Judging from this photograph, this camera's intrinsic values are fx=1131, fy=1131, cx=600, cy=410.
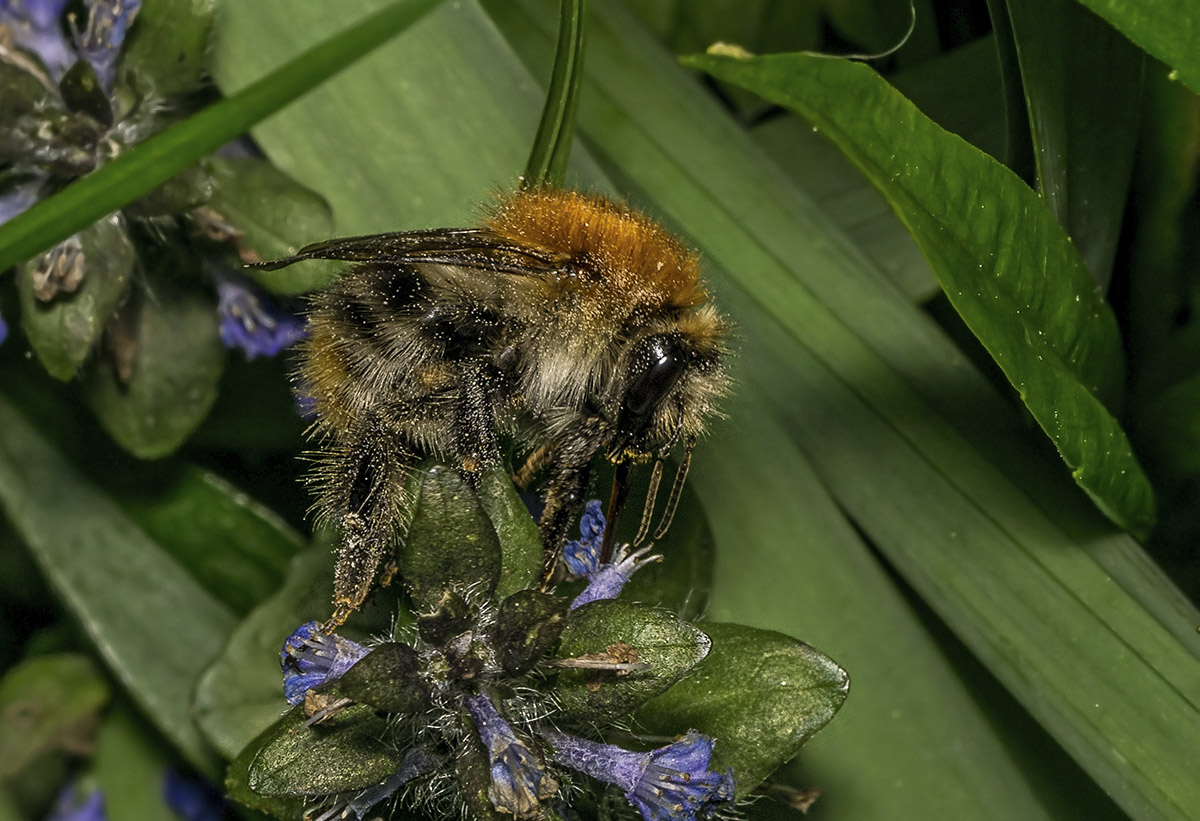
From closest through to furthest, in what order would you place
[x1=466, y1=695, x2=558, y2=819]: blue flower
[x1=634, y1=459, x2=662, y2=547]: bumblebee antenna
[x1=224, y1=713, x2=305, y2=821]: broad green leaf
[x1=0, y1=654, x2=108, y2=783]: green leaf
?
[x1=466, y1=695, x2=558, y2=819]: blue flower < [x1=224, y1=713, x2=305, y2=821]: broad green leaf < [x1=634, y1=459, x2=662, y2=547]: bumblebee antenna < [x1=0, y1=654, x2=108, y2=783]: green leaf

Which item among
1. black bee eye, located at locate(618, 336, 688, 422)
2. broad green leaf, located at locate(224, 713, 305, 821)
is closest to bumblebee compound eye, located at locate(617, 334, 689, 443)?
black bee eye, located at locate(618, 336, 688, 422)

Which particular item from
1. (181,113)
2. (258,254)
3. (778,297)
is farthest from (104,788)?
(778,297)

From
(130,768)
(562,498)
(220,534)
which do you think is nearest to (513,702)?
(562,498)

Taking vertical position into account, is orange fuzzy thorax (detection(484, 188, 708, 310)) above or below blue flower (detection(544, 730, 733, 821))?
above

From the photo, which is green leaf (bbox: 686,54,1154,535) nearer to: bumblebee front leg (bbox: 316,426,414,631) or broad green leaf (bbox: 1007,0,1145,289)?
broad green leaf (bbox: 1007,0,1145,289)

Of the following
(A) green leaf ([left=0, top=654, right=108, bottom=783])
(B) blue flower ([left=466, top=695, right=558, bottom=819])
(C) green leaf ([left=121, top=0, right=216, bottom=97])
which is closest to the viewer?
(B) blue flower ([left=466, top=695, right=558, bottom=819])

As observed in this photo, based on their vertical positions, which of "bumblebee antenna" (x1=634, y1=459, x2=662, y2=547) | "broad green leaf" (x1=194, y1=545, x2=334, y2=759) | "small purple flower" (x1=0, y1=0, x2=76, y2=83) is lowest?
"bumblebee antenna" (x1=634, y1=459, x2=662, y2=547)
